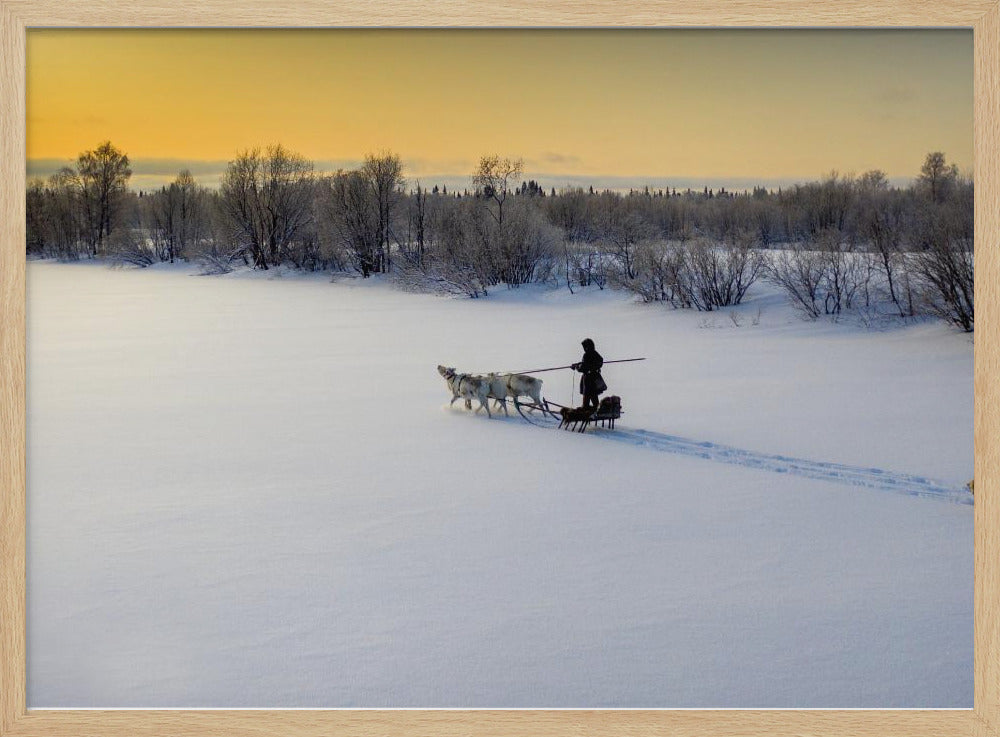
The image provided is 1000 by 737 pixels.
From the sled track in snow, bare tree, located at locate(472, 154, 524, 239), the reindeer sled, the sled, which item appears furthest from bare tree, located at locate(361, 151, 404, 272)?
the sled track in snow

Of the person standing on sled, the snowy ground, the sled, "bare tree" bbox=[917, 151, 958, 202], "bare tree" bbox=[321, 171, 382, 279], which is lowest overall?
the snowy ground

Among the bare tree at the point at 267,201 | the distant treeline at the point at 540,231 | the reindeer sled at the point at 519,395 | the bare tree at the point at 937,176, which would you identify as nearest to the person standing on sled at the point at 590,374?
the reindeer sled at the point at 519,395

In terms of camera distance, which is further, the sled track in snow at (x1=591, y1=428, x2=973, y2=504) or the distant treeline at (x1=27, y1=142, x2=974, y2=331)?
the distant treeline at (x1=27, y1=142, x2=974, y2=331)

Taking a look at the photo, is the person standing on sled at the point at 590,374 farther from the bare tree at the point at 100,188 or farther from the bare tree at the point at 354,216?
the bare tree at the point at 354,216

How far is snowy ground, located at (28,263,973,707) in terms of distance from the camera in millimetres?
3943

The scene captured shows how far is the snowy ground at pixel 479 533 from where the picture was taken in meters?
3.94

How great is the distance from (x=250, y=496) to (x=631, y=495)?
2338 mm

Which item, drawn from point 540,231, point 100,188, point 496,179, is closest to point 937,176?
point 100,188

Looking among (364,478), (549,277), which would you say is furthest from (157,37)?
(549,277)

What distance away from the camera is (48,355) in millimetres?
9297

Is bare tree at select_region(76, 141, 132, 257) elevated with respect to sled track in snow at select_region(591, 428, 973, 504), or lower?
elevated

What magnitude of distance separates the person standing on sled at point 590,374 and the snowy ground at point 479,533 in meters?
0.33

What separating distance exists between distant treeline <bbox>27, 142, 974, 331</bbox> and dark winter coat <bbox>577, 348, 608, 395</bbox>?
2100 millimetres

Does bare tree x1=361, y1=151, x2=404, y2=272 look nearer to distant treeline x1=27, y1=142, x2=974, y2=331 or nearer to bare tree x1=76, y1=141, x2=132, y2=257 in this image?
distant treeline x1=27, y1=142, x2=974, y2=331
